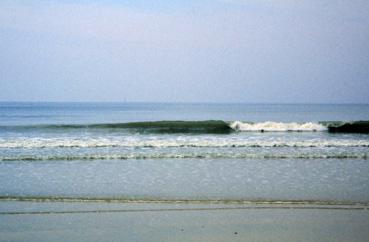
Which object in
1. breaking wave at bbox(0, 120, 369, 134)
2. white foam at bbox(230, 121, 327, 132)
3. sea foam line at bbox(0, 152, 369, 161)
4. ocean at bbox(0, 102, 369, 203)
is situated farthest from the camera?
white foam at bbox(230, 121, 327, 132)

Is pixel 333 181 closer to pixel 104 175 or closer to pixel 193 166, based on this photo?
pixel 193 166

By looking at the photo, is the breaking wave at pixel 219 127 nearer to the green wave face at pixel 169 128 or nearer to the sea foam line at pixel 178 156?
the green wave face at pixel 169 128

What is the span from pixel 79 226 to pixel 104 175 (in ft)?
17.1

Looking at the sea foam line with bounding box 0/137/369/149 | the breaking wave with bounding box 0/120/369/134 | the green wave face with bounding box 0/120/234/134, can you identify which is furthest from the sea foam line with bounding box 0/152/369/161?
the breaking wave with bounding box 0/120/369/134

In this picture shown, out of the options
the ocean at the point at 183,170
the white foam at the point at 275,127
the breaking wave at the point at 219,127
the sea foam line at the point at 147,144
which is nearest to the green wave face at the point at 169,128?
the breaking wave at the point at 219,127

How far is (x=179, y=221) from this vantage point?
809 centimetres

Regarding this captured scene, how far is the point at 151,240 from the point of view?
704cm

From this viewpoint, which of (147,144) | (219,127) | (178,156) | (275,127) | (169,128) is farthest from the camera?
(275,127)

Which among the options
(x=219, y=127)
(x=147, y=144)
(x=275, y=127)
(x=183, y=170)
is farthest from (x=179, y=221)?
(x=275, y=127)

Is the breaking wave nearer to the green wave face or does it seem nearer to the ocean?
the green wave face

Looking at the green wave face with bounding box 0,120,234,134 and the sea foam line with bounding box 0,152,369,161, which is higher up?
the green wave face with bounding box 0,120,234,134

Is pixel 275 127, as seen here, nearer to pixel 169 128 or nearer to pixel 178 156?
pixel 169 128

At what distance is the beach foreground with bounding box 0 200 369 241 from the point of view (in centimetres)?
724

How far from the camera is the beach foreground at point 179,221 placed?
7.24 m
